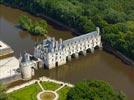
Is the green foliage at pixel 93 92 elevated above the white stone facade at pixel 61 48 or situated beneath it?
situated beneath

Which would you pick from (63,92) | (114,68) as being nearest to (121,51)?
(114,68)

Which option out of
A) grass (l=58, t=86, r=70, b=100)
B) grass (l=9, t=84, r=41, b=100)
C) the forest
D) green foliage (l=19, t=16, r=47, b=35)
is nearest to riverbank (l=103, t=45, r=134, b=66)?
the forest

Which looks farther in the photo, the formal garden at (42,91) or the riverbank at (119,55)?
the riverbank at (119,55)

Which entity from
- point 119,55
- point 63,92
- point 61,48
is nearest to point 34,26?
point 61,48

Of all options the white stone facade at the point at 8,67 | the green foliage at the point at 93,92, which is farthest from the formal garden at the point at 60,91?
the white stone facade at the point at 8,67

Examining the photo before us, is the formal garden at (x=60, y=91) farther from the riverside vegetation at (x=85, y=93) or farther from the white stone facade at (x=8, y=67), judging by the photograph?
the white stone facade at (x=8, y=67)

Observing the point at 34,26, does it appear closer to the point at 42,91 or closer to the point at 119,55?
the point at 119,55

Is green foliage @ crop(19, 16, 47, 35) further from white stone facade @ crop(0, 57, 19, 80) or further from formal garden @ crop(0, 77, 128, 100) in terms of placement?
formal garden @ crop(0, 77, 128, 100)
